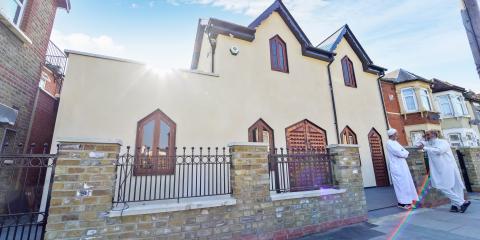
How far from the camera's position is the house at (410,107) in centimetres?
1366

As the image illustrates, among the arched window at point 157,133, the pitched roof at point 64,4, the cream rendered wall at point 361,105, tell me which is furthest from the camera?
the cream rendered wall at point 361,105

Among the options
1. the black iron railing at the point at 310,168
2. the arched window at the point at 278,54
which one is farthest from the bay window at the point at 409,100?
the black iron railing at the point at 310,168

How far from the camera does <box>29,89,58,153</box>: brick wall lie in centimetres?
634

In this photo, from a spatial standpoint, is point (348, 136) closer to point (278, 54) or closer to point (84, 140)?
point (278, 54)

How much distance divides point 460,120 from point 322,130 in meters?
14.7

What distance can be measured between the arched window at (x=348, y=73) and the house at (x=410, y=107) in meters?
4.20

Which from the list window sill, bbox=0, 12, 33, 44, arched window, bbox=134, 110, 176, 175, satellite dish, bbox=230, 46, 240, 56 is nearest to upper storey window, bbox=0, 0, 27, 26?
window sill, bbox=0, 12, 33, 44

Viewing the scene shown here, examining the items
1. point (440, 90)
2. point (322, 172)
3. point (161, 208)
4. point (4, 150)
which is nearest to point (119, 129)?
point (4, 150)

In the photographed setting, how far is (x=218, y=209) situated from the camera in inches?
143

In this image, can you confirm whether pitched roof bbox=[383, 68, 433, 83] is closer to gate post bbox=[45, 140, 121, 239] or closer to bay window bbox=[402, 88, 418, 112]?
bay window bbox=[402, 88, 418, 112]

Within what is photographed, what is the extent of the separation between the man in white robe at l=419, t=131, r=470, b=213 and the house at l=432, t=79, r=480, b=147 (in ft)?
46.5

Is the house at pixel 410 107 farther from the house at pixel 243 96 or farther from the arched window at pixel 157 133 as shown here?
the arched window at pixel 157 133

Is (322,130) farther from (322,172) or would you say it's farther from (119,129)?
(119,129)

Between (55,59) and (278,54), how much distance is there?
927cm
